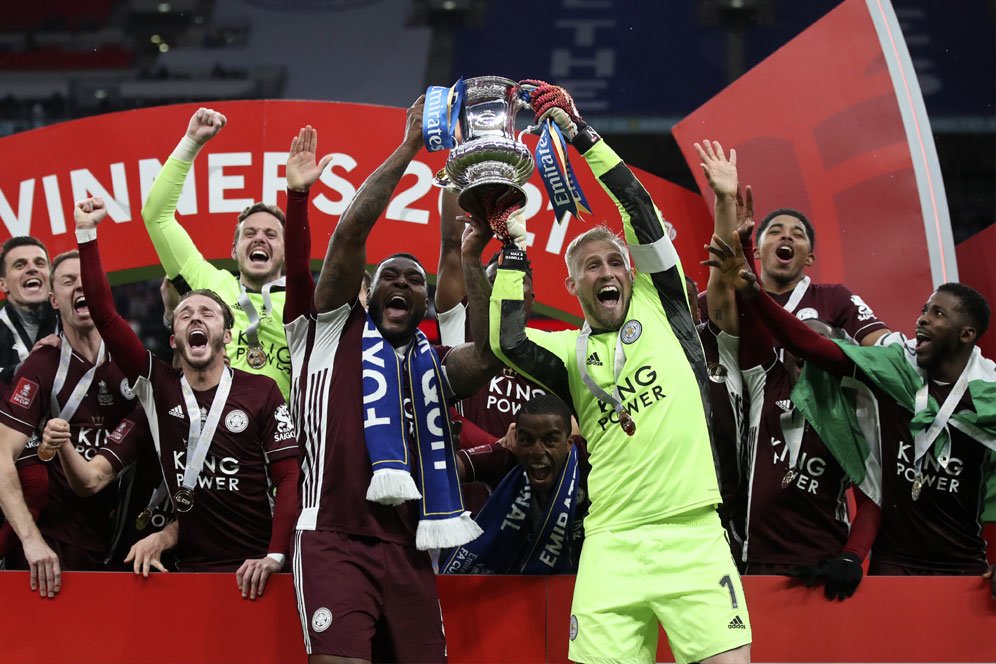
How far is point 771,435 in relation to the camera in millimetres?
3918

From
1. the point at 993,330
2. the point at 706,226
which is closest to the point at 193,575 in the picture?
the point at 706,226

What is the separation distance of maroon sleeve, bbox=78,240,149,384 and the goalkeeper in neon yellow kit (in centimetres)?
134

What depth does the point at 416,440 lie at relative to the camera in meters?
3.21

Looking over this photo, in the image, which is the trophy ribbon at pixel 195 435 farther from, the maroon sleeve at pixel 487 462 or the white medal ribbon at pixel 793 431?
the white medal ribbon at pixel 793 431

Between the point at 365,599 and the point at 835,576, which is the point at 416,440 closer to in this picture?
the point at 365,599

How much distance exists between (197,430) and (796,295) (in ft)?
7.49

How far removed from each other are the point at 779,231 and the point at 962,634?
5.63ft

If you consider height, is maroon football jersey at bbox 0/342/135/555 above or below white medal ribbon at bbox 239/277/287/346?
below

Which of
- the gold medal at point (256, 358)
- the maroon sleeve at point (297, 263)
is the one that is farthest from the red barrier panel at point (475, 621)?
the gold medal at point (256, 358)

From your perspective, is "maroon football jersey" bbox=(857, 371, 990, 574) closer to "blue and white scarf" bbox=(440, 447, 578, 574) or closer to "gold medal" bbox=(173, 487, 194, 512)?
"blue and white scarf" bbox=(440, 447, 578, 574)

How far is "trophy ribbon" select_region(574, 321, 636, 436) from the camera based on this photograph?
3.01 m

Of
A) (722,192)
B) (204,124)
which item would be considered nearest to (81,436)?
(204,124)

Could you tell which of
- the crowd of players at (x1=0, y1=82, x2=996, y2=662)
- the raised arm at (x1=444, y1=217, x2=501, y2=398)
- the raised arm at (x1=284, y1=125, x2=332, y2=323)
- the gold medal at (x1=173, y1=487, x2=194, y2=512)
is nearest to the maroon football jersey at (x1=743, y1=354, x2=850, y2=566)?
the crowd of players at (x1=0, y1=82, x2=996, y2=662)

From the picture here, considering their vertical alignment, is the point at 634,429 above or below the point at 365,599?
above
